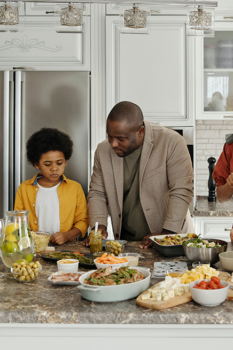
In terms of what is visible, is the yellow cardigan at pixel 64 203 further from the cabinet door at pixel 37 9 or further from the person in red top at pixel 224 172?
the cabinet door at pixel 37 9

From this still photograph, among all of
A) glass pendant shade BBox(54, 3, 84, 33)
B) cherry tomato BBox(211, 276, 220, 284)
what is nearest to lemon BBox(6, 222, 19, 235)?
cherry tomato BBox(211, 276, 220, 284)

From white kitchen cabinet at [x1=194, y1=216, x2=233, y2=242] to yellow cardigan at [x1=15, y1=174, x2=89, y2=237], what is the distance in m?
1.17

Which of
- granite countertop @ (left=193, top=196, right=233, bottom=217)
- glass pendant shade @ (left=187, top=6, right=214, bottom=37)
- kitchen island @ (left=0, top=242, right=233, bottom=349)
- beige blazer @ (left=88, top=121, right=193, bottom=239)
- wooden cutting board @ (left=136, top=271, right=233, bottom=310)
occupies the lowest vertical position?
kitchen island @ (left=0, top=242, right=233, bottom=349)

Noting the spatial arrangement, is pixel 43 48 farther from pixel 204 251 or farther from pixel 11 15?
pixel 204 251

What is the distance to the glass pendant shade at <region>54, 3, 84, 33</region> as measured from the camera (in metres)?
1.85

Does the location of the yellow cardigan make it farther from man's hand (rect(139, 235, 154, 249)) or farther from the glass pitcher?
the glass pitcher

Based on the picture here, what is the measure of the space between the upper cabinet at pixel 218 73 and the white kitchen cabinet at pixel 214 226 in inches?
34.7

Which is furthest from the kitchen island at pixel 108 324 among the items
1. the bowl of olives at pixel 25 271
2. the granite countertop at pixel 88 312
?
the bowl of olives at pixel 25 271

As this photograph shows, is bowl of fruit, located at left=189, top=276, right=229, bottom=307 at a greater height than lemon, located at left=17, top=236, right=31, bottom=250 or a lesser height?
lesser

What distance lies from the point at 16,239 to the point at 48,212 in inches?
36.4

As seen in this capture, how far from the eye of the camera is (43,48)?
3.22 meters
